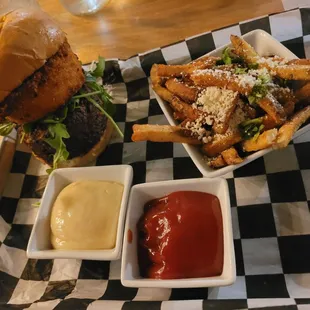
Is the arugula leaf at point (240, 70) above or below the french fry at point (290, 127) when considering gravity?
above

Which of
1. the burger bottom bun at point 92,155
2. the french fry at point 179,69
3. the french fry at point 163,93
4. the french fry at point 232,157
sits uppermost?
the french fry at point 179,69

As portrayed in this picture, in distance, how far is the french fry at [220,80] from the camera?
1.34 m

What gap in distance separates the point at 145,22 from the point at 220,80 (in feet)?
3.23

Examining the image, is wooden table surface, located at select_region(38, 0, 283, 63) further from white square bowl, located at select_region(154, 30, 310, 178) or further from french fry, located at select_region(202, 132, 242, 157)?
french fry, located at select_region(202, 132, 242, 157)

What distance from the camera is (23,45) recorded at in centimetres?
138

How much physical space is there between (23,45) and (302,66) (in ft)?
3.01

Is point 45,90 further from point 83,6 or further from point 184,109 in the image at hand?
point 83,6

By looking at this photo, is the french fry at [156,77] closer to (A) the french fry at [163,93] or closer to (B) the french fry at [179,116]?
A: (A) the french fry at [163,93]

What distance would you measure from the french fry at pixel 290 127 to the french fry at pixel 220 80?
0.16 metres

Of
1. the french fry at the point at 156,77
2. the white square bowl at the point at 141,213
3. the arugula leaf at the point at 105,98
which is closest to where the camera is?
the white square bowl at the point at 141,213

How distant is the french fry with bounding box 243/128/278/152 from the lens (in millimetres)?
1252

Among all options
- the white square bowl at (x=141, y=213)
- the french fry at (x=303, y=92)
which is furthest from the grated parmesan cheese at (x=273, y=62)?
the white square bowl at (x=141, y=213)

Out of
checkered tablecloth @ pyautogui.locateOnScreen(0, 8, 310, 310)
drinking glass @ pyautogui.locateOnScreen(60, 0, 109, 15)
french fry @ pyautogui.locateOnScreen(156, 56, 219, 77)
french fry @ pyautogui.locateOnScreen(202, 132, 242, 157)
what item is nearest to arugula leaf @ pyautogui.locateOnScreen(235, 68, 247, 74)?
french fry @ pyautogui.locateOnScreen(156, 56, 219, 77)

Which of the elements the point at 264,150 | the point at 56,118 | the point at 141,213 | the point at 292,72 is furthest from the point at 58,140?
the point at 292,72
